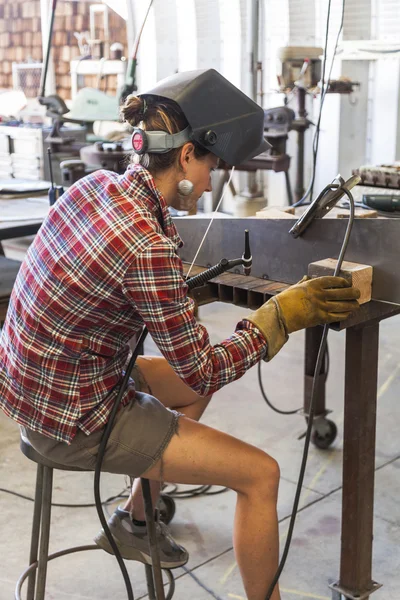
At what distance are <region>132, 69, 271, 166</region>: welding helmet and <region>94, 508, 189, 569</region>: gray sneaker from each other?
0.93 m

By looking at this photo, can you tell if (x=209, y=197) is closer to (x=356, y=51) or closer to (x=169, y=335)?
(x=356, y=51)

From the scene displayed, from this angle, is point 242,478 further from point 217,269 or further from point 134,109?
point 134,109

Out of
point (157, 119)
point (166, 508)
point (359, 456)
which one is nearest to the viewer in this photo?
point (157, 119)

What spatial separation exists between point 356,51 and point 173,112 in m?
4.11

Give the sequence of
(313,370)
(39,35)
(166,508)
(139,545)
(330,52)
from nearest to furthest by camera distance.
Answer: (139,545) → (166,508) → (313,370) → (330,52) → (39,35)

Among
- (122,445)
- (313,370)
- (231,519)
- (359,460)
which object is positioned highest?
(122,445)

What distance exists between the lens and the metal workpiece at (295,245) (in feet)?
4.99

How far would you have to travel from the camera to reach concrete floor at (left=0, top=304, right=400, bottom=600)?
1.91 m

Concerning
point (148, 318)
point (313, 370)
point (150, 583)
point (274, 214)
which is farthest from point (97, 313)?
point (313, 370)

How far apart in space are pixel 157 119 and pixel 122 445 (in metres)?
0.64

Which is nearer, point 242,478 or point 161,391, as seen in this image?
point 242,478

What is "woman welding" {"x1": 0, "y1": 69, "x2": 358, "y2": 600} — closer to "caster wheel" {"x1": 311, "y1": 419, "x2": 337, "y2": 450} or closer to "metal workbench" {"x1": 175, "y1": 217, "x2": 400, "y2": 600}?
"metal workbench" {"x1": 175, "y1": 217, "x2": 400, "y2": 600}

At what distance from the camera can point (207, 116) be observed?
1.43 meters

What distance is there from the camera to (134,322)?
1.44 metres
